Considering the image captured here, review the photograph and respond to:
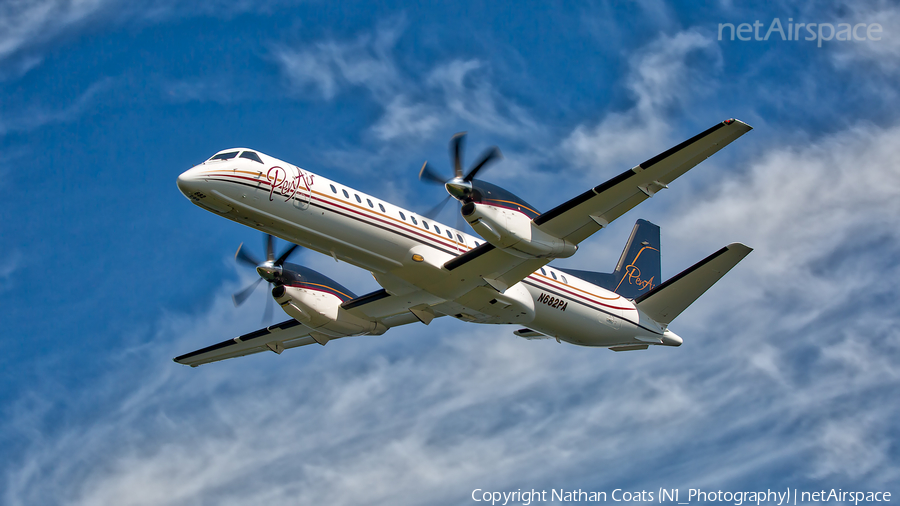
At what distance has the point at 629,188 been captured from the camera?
61.4 ft

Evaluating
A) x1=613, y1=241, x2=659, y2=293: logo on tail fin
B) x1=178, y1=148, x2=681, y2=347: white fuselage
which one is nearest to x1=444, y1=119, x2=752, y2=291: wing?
x1=178, y1=148, x2=681, y2=347: white fuselage

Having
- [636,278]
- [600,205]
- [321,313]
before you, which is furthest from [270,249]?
[636,278]

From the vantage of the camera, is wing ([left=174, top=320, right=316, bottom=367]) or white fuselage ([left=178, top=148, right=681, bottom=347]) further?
wing ([left=174, top=320, right=316, bottom=367])

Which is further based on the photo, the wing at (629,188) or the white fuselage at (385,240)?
the white fuselage at (385,240)

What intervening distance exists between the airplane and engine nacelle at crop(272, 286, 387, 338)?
0.11 feet

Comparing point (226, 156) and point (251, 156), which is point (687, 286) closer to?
point (251, 156)

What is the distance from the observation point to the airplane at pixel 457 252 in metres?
18.5

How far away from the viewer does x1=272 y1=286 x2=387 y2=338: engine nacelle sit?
23250 millimetres

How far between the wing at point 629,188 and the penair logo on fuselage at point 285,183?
19.0 ft

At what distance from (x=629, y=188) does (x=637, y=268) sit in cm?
908

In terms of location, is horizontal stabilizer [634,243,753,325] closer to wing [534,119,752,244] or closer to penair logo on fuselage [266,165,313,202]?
wing [534,119,752,244]

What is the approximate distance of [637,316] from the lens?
24375 millimetres

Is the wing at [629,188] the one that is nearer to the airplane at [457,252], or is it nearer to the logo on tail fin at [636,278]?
the airplane at [457,252]

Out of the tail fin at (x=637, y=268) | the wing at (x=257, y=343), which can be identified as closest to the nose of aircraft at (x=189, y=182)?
the wing at (x=257, y=343)
